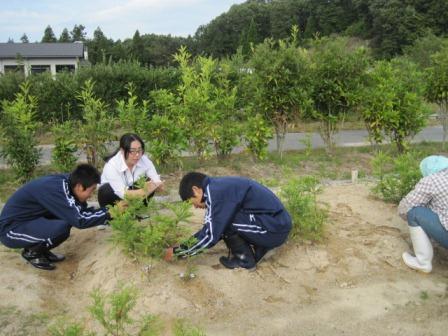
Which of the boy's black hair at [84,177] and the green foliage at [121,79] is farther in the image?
the green foliage at [121,79]

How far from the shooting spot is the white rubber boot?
14.3 ft

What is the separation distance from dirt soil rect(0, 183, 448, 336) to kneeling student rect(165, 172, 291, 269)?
0.18 m

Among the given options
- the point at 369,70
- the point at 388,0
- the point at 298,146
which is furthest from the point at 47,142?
the point at 388,0

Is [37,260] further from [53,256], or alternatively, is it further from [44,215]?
[44,215]

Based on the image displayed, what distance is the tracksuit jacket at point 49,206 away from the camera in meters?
4.18

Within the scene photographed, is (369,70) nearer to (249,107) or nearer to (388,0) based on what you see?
(249,107)

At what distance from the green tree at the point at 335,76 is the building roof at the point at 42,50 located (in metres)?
43.0

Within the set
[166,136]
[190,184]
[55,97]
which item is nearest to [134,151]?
[190,184]

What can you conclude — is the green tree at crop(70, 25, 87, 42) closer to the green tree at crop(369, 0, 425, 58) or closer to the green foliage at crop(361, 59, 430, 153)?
the green tree at crop(369, 0, 425, 58)

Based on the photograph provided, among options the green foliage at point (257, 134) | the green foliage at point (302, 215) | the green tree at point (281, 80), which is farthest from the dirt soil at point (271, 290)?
the green tree at point (281, 80)

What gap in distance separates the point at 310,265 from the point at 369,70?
5756 mm

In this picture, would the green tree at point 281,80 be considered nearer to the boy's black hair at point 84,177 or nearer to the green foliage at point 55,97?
the boy's black hair at point 84,177

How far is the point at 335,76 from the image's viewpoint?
8742mm

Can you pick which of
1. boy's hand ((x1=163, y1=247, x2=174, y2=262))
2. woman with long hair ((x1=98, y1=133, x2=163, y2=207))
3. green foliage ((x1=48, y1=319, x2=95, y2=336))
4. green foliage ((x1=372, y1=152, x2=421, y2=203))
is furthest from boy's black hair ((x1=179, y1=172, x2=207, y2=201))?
green foliage ((x1=372, y1=152, x2=421, y2=203))
